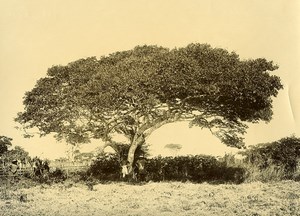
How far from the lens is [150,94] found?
10.7 m

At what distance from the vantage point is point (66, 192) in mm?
10359

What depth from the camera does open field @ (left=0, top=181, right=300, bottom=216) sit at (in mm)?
9141

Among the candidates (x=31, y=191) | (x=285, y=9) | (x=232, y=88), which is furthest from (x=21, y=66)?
(x=285, y=9)

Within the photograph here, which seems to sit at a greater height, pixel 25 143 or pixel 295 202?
pixel 25 143

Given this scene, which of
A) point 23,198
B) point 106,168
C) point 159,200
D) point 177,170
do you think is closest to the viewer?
point 159,200

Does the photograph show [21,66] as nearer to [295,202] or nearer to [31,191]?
[31,191]

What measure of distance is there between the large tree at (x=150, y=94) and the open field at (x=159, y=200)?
43.4 inches

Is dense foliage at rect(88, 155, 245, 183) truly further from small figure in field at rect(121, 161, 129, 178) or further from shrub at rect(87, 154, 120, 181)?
small figure in field at rect(121, 161, 129, 178)

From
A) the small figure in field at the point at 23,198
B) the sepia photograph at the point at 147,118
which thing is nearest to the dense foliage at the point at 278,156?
the sepia photograph at the point at 147,118

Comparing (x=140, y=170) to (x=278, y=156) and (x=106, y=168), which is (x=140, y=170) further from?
(x=278, y=156)

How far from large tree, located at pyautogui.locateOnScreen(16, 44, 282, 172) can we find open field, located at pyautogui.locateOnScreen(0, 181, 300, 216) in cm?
110

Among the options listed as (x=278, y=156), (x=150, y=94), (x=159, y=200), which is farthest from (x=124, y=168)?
(x=278, y=156)

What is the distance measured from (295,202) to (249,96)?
2362 mm

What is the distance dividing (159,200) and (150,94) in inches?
87.8
